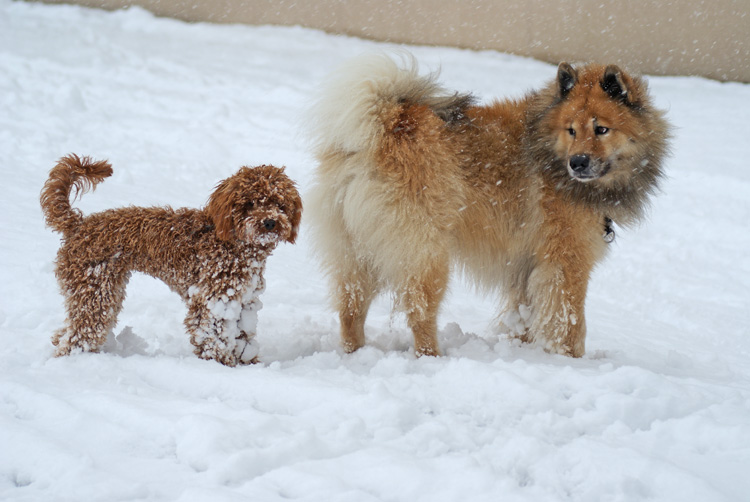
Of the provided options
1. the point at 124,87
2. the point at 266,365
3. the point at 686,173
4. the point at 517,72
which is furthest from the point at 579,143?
the point at 124,87

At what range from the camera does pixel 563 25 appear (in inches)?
418

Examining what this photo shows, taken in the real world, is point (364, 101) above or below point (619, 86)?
below

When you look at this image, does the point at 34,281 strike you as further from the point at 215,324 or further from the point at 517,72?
the point at 517,72

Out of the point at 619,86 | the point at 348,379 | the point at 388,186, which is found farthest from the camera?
the point at 619,86

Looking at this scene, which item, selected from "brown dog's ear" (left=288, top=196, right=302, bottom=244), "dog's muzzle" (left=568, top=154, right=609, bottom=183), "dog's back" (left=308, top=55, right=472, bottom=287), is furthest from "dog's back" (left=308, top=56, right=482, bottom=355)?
"dog's muzzle" (left=568, top=154, right=609, bottom=183)

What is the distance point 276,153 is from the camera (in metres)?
8.52

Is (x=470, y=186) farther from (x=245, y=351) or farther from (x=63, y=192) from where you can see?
(x=63, y=192)

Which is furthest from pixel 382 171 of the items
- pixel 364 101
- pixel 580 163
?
pixel 580 163

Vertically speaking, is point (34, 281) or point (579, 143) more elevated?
point (579, 143)

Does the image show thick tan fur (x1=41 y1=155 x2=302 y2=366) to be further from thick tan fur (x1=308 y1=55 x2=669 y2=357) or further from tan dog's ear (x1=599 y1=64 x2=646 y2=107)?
tan dog's ear (x1=599 y1=64 x2=646 y2=107)

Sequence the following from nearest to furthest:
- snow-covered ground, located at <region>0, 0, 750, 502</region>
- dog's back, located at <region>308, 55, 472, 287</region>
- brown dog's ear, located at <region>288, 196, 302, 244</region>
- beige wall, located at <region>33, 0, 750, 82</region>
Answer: snow-covered ground, located at <region>0, 0, 750, 502</region> < brown dog's ear, located at <region>288, 196, 302, 244</region> < dog's back, located at <region>308, 55, 472, 287</region> < beige wall, located at <region>33, 0, 750, 82</region>

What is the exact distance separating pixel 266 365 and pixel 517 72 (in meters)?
8.23

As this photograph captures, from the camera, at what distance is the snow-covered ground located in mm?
2539

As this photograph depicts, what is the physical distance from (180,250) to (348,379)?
1.20 metres
